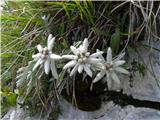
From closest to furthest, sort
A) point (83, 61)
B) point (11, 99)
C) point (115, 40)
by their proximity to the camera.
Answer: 1. point (83, 61)
2. point (115, 40)
3. point (11, 99)

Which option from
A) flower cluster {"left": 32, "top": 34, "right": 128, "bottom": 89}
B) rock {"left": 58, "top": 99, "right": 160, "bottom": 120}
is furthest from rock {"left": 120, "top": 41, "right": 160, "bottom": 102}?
flower cluster {"left": 32, "top": 34, "right": 128, "bottom": 89}

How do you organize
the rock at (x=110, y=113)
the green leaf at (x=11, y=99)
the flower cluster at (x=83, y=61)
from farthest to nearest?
the green leaf at (x=11, y=99) → the rock at (x=110, y=113) → the flower cluster at (x=83, y=61)

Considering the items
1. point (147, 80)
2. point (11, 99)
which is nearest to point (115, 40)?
point (147, 80)

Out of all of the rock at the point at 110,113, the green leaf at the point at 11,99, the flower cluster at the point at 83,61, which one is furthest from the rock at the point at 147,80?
the green leaf at the point at 11,99

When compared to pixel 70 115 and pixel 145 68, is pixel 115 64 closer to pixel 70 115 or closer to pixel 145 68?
pixel 145 68

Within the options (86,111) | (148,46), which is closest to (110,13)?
(148,46)

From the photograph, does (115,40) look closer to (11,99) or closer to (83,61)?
(83,61)

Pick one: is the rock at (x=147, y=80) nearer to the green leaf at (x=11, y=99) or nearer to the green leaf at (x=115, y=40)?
the green leaf at (x=115, y=40)
